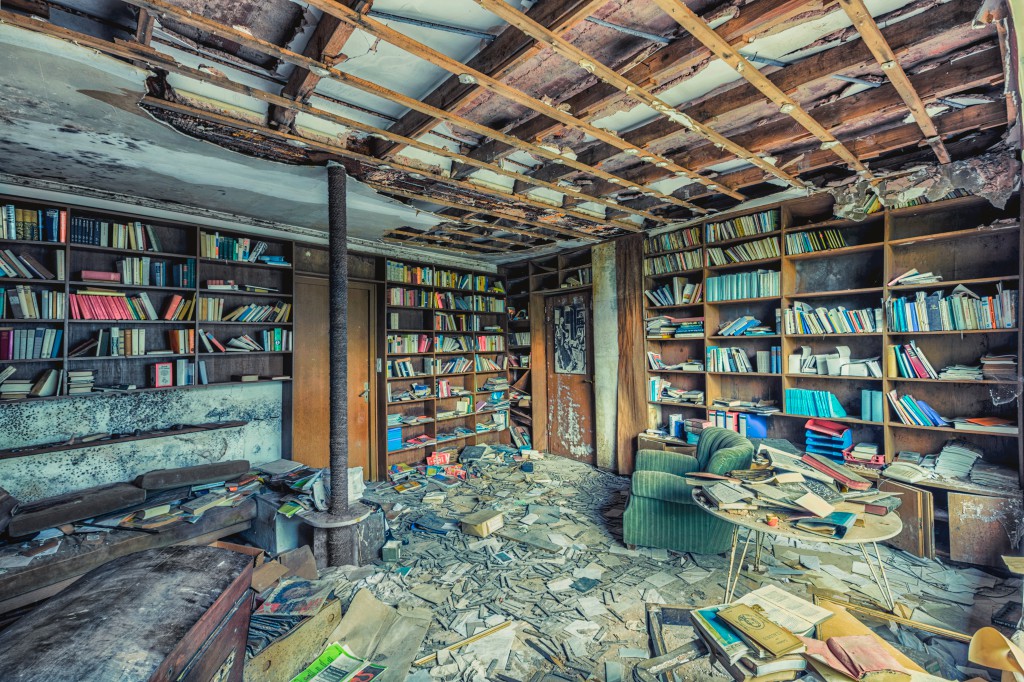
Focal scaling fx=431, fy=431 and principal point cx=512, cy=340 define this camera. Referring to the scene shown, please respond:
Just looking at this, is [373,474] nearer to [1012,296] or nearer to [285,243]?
[285,243]

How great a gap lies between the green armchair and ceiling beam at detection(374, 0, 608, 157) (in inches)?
106

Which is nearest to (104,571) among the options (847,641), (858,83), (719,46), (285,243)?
(847,641)

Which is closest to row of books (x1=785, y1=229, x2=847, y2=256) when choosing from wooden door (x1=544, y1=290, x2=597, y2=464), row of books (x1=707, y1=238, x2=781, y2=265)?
row of books (x1=707, y1=238, x2=781, y2=265)

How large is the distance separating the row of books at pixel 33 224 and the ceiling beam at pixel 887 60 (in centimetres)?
491

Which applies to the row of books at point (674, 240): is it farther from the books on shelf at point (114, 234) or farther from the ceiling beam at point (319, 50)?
the books on shelf at point (114, 234)

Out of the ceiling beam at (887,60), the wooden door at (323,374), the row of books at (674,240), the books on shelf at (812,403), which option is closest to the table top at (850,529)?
the books on shelf at (812,403)

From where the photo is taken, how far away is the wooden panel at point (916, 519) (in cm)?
310

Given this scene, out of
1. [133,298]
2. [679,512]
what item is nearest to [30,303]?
[133,298]

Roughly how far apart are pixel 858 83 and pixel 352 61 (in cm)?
260

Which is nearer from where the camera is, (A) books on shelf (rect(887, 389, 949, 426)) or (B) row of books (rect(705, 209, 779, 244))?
(A) books on shelf (rect(887, 389, 949, 426))

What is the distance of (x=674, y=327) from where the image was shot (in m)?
4.85

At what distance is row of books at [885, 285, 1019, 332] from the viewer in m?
3.03

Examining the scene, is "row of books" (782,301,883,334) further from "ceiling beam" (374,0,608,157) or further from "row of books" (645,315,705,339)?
"ceiling beam" (374,0,608,157)

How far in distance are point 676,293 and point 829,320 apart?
142cm
